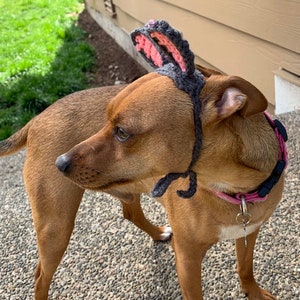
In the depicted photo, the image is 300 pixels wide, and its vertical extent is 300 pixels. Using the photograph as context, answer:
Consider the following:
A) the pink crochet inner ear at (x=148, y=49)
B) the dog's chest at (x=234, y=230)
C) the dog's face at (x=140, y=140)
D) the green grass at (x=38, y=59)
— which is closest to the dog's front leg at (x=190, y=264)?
the dog's chest at (x=234, y=230)

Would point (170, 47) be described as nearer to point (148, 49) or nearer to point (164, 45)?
point (164, 45)

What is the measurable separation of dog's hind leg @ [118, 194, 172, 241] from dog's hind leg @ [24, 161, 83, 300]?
0.74 metres

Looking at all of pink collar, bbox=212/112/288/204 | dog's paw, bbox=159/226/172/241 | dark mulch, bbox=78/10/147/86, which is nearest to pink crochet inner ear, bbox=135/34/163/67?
pink collar, bbox=212/112/288/204

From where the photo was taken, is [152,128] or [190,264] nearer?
[152,128]

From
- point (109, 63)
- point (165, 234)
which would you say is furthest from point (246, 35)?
point (109, 63)

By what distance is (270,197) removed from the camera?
2.57m

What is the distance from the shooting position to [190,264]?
2.65 metres

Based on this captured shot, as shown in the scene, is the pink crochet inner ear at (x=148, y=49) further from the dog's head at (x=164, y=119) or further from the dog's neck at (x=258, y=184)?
the dog's neck at (x=258, y=184)

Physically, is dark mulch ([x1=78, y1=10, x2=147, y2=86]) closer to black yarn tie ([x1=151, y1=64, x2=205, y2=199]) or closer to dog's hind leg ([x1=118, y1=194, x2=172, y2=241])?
dog's hind leg ([x1=118, y1=194, x2=172, y2=241])

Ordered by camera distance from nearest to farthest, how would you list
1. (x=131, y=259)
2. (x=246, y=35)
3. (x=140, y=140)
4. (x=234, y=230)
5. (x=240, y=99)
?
(x=240, y=99), (x=140, y=140), (x=234, y=230), (x=131, y=259), (x=246, y=35)

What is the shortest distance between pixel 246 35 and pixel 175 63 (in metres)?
2.78

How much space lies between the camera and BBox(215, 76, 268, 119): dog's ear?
2.09 m

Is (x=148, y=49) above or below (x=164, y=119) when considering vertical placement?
above

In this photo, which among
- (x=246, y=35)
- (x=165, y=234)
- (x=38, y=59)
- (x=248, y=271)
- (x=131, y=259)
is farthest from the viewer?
(x=38, y=59)
